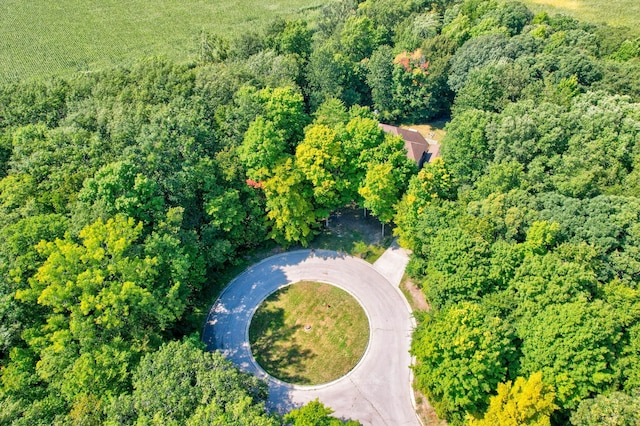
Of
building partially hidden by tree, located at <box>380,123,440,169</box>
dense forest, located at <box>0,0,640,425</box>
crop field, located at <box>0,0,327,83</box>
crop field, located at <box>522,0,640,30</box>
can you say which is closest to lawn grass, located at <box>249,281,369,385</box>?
dense forest, located at <box>0,0,640,425</box>

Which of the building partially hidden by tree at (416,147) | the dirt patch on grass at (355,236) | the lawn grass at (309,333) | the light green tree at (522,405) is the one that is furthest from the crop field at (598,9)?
the light green tree at (522,405)

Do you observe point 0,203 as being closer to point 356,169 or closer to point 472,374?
point 356,169

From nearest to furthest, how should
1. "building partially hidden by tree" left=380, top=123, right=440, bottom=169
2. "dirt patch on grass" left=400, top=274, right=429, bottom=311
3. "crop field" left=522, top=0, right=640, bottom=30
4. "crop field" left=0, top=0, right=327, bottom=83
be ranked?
"dirt patch on grass" left=400, top=274, right=429, bottom=311 → "building partially hidden by tree" left=380, top=123, right=440, bottom=169 → "crop field" left=0, top=0, right=327, bottom=83 → "crop field" left=522, top=0, right=640, bottom=30

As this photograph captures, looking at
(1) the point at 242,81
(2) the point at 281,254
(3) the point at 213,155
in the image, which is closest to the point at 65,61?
(1) the point at 242,81

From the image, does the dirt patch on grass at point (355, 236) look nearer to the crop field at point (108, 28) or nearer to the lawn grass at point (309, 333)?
the lawn grass at point (309, 333)

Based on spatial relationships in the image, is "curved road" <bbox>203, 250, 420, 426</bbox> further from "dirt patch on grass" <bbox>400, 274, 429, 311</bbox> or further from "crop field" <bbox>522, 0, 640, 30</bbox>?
"crop field" <bbox>522, 0, 640, 30</bbox>

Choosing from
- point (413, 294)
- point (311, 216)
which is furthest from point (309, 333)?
point (311, 216)
